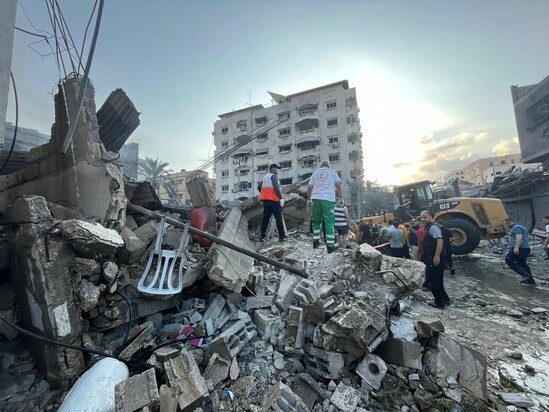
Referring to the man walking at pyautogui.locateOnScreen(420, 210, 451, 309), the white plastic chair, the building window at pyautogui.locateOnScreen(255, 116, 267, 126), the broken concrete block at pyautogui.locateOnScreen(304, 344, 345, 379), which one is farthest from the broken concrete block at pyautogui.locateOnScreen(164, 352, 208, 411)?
the building window at pyautogui.locateOnScreen(255, 116, 267, 126)

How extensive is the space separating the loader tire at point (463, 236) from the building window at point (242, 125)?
86.5 ft

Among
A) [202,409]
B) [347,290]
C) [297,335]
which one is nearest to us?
[202,409]

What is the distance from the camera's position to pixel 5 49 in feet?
7.36

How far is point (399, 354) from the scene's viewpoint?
2.34 meters

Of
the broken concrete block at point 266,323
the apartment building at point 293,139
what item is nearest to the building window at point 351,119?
the apartment building at point 293,139

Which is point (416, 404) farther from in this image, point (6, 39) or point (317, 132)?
point (317, 132)

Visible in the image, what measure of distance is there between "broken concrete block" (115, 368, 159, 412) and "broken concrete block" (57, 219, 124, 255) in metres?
1.14

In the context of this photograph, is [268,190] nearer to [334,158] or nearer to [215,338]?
[215,338]

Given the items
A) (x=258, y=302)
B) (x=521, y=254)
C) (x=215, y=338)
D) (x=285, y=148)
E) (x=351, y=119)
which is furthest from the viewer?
(x=285, y=148)

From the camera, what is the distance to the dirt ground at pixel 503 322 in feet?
8.14

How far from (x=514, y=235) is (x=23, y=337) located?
9.21 m

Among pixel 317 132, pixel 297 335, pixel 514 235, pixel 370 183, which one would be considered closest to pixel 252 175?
pixel 317 132

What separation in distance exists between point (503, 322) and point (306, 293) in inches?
139

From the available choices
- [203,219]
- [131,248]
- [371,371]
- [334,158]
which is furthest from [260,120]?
[371,371]
